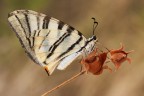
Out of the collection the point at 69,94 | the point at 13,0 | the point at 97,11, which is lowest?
the point at 69,94

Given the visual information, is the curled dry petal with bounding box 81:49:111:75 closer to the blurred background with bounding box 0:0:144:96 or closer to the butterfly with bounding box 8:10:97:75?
the butterfly with bounding box 8:10:97:75

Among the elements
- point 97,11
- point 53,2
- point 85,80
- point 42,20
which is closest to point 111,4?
point 97,11

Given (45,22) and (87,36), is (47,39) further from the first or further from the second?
(87,36)

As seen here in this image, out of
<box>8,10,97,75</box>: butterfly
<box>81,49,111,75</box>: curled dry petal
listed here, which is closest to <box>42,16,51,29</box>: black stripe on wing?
<box>8,10,97,75</box>: butterfly

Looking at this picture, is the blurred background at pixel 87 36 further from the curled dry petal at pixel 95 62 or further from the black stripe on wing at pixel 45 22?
the curled dry petal at pixel 95 62

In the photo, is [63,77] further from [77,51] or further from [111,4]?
[77,51]

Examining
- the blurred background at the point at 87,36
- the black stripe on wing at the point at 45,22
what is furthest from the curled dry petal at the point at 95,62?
the blurred background at the point at 87,36

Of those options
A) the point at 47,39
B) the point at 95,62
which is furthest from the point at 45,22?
the point at 95,62
